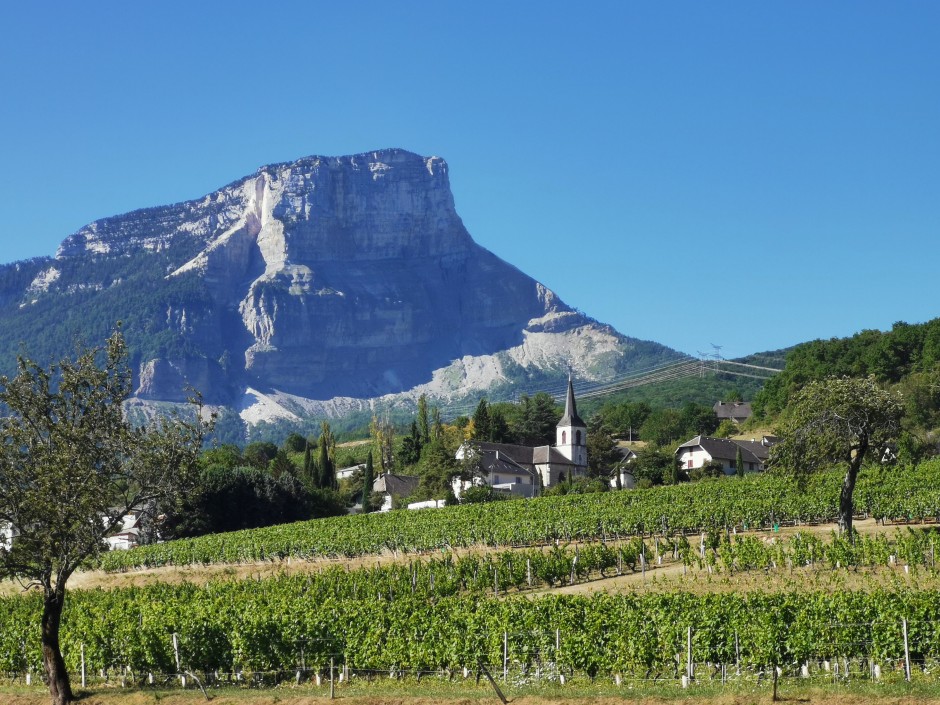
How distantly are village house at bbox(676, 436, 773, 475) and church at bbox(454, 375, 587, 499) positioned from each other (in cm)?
1014

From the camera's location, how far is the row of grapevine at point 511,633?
87.3 ft

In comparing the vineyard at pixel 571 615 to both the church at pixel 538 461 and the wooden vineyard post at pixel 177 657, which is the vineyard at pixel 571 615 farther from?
the church at pixel 538 461

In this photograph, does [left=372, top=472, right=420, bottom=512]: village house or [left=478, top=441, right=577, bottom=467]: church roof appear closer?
[left=372, top=472, right=420, bottom=512]: village house

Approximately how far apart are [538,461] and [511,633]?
78.8 metres

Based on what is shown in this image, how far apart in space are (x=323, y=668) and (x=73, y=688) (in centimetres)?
695

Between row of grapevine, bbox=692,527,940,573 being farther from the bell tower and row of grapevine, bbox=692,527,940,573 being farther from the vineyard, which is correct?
the bell tower

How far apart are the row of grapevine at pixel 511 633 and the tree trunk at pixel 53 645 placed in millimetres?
4607

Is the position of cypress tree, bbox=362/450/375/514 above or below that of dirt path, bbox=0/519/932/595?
above

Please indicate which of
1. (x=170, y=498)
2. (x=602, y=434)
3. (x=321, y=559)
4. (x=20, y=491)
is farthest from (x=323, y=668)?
(x=602, y=434)

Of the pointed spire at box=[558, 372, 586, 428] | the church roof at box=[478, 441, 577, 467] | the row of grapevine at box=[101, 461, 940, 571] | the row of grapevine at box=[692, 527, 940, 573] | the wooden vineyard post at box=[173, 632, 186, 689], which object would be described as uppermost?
the pointed spire at box=[558, 372, 586, 428]

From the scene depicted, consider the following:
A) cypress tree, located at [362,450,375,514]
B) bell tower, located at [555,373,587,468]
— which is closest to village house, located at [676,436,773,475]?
bell tower, located at [555,373,587,468]

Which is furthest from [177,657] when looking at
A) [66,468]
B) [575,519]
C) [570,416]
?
[570,416]

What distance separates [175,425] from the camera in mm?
28906

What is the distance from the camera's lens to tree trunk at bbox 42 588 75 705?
27750 millimetres
